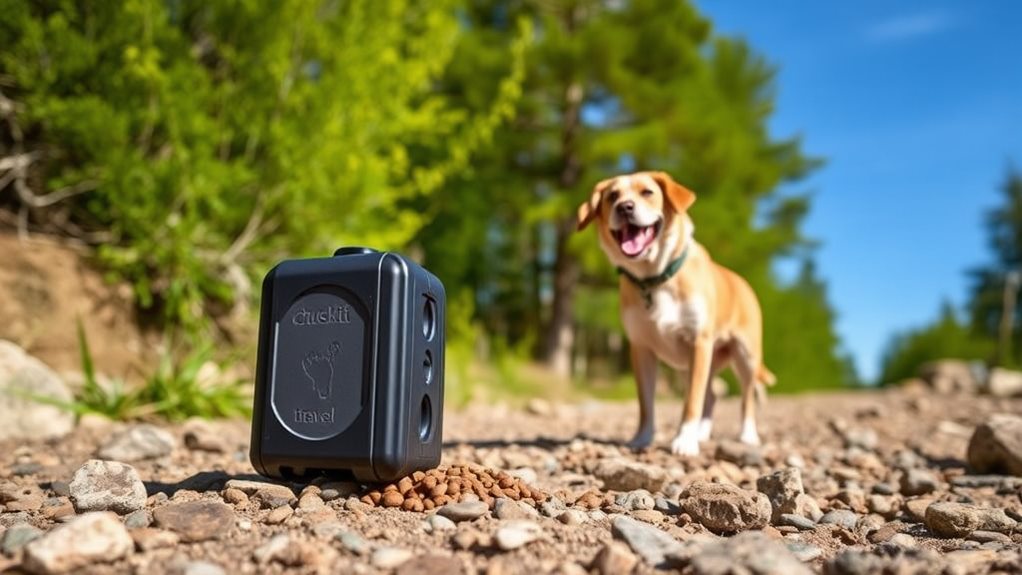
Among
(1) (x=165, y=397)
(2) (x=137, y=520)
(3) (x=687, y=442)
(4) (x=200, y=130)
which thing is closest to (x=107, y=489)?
(2) (x=137, y=520)

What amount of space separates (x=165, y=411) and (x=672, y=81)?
13642mm

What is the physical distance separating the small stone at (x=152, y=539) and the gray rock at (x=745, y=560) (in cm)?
132

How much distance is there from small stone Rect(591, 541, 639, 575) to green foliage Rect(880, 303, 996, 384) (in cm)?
2362

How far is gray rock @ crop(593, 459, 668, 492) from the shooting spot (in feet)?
10.0

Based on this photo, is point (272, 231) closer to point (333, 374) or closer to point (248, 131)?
point (248, 131)

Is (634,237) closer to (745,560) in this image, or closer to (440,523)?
(440,523)

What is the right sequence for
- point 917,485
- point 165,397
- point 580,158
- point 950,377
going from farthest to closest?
1. point 580,158
2. point 950,377
3. point 165,397
4. point 917,485

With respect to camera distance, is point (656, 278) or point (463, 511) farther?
point (656, 278)

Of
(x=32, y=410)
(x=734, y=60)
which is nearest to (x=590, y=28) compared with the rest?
(x=734, y=60)

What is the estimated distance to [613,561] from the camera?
1.81m

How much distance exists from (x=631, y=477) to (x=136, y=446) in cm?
246

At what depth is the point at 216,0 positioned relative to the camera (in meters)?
6.27

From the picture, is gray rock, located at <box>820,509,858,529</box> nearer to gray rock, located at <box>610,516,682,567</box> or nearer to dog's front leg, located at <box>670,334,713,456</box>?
gray rock, located at <box>610,516,682,567</box>

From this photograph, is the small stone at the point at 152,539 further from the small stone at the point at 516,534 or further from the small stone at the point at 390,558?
the small stone at the point at 516,534
